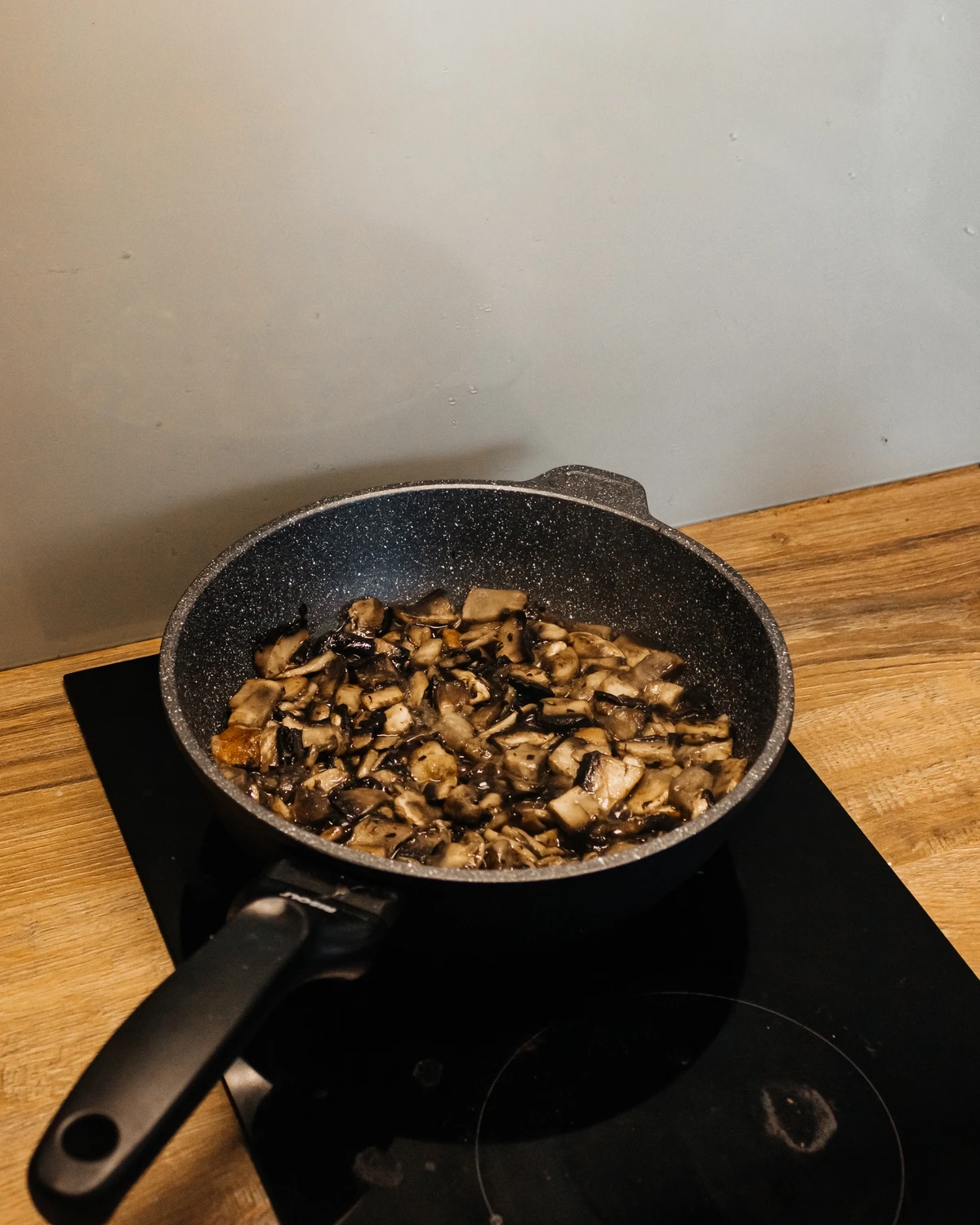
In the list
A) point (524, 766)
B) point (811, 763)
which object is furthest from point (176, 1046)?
point (811, 763)

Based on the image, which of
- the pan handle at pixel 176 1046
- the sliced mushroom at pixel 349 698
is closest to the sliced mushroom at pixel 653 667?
the sliced mushroom at pixel 349 698

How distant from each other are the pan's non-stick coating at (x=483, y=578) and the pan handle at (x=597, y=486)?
0.04 feet

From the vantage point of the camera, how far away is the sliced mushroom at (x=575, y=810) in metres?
0.71

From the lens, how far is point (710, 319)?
38.3 inches

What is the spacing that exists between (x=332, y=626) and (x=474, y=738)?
0.61ft

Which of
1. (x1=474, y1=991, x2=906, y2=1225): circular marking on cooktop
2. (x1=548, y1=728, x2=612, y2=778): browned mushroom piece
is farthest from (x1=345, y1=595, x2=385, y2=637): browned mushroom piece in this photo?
(x1=474, y1=991, x2=906, y2=1225): circular marking on cooktop

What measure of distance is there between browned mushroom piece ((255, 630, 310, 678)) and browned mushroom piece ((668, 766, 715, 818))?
12.4 inches

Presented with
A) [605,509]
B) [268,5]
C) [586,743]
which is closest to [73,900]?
[586,743]

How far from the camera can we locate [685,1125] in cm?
62

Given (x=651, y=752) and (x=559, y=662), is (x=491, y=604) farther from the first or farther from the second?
(x=651, y=752)

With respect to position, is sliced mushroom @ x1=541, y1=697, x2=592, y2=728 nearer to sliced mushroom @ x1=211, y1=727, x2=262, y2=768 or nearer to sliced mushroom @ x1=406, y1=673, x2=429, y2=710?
sliced mushroom @ x1=406, y1=673, x2=429, y2=710

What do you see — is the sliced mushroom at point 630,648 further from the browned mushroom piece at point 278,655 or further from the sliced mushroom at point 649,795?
the browned mushroom piece at point 278,655

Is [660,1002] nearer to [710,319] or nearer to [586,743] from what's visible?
[586,743]

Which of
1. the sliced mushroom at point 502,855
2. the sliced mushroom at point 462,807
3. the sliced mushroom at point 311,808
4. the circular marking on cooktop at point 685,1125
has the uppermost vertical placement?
the sliced mushroom at point 502,855
